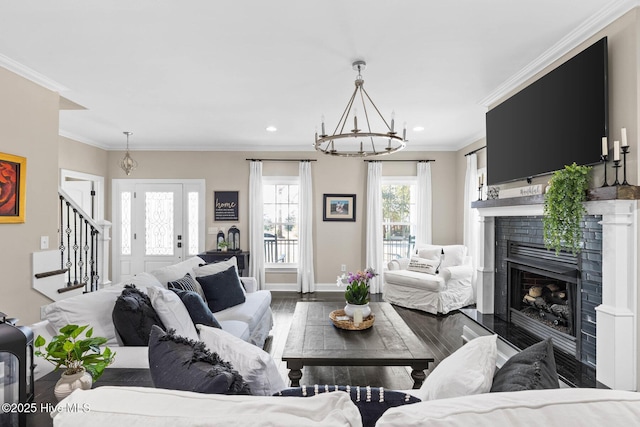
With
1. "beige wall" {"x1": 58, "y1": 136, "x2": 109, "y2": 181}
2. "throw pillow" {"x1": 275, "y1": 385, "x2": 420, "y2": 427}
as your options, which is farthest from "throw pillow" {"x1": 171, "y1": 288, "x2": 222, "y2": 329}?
"beige wall" {"x1": 58, "y1": 136, "x2": 109, "y2": 181}

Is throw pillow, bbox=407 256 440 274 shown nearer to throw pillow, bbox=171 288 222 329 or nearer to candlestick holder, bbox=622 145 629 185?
candlestick holder, bbox=622 145 629 185

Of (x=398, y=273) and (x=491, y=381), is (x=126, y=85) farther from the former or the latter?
(x=398, y=273)

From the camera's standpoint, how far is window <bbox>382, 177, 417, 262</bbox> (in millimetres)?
6512

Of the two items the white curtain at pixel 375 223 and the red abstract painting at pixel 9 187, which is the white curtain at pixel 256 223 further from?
the red abstract painting at pixel 9 187

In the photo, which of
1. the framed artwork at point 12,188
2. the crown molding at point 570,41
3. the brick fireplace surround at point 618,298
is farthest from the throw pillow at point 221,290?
the crown molding at point 570,41

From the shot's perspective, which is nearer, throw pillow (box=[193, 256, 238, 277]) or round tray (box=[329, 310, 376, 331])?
round tray (box=[329, 310, 376, 331])

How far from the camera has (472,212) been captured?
18.2 ft

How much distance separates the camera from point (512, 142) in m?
3.29

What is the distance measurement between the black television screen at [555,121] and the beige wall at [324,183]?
2787mm

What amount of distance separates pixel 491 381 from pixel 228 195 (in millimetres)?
5752

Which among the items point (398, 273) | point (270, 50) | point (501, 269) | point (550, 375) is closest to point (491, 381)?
point (550, 375)

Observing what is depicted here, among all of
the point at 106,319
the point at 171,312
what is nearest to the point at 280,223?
the point at 171,312

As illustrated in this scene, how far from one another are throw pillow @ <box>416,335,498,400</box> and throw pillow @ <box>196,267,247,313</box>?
95.4 inches

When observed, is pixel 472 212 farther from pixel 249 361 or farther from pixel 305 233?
pixel 249 361
